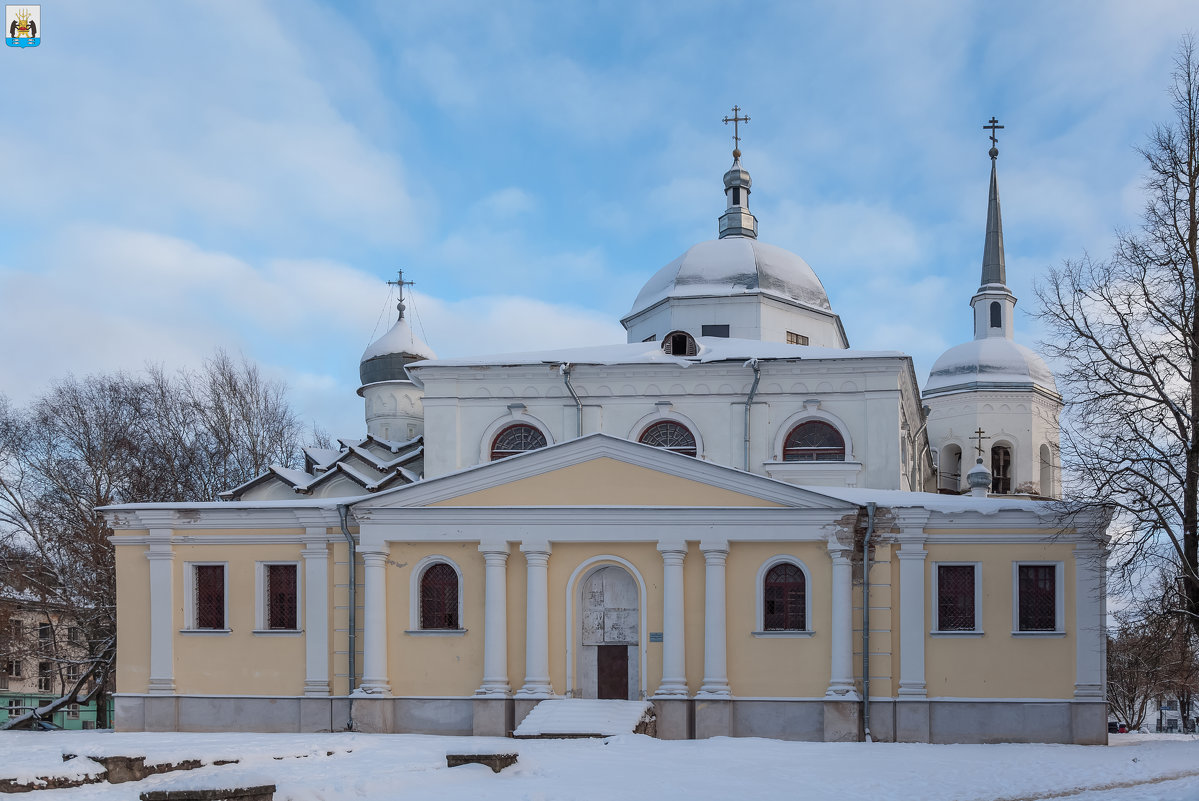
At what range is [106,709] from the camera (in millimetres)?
A: 33219

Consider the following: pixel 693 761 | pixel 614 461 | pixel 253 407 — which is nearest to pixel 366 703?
pixel 614 461

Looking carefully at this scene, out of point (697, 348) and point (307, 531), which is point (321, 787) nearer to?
point (307, 531)

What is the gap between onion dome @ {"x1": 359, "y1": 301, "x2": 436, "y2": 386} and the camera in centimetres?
3694

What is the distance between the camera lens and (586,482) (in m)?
20.3

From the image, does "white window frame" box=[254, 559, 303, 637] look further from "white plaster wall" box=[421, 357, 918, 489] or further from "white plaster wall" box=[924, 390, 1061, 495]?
"white plaster wall" box=[924, 390, 1061, 495]

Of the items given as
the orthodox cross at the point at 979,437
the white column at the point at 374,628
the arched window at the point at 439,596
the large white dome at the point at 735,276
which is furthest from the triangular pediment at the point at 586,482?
the orthodox cross at the point at 979,437

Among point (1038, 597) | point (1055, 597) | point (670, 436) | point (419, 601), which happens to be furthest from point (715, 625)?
point (670, 436)

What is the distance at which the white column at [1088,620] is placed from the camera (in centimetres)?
1925

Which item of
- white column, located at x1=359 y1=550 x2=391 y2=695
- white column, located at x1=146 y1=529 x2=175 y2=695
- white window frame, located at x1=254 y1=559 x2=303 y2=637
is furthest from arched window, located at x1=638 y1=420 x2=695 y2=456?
white column, located at x1=146 y1=529 x2=175 y2=695

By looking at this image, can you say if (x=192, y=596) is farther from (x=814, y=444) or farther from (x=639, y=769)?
(x=814, y=444)

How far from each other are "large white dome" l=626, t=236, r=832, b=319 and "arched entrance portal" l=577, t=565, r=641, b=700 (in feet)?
37.5

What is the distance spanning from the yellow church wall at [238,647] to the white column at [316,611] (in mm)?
197

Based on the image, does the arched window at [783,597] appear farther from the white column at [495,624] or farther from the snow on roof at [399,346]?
the snow on roof at [399,346]

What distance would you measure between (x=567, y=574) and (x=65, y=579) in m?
16.8
